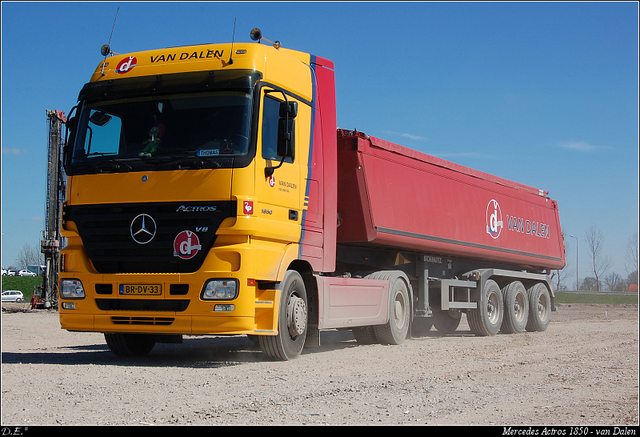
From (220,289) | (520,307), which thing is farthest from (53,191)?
(220,289)

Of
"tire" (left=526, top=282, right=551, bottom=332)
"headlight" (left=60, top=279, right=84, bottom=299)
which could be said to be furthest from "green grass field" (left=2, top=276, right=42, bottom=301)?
"headlight" (left=60, top=279, right=84, bottom=299)

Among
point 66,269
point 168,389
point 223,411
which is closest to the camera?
point 223,411

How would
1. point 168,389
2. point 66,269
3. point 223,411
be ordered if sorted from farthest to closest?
point 66,269 → point 168,389 → point 223,411

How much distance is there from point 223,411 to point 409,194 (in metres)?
8.16

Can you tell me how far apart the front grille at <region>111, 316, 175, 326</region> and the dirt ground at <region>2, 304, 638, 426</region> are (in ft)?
1.77

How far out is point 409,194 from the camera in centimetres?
1340

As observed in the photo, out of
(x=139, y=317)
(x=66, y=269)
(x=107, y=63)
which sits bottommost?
(x=139, y=317)

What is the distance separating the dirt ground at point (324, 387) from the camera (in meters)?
5.71

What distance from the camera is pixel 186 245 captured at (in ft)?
28.1

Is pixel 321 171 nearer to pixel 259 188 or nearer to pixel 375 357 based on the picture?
pixel 259 188

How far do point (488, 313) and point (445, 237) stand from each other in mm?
3201

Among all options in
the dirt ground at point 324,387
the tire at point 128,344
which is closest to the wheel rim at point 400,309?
the dirt ground at point 324,387

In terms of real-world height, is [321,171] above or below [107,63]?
below

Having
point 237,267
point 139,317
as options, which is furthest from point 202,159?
point 139,317
